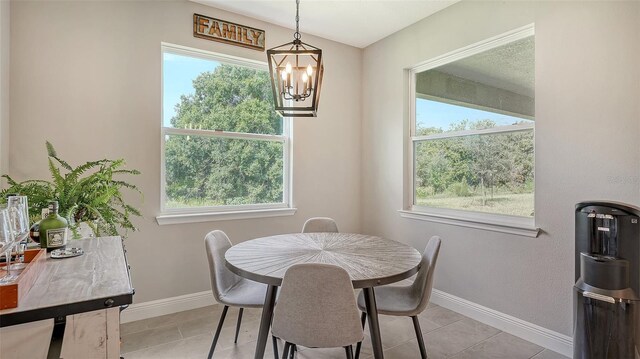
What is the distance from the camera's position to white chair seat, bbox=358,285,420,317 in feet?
6.38

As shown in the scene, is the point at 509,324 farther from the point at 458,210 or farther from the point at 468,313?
the point at 458,210

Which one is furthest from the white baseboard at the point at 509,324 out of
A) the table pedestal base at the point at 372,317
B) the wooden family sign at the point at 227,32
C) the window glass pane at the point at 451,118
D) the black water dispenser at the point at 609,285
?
the wooden family sign at the point at 227,32

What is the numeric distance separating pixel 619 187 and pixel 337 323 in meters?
1.98

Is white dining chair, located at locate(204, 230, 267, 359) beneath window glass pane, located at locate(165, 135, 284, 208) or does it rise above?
beneath

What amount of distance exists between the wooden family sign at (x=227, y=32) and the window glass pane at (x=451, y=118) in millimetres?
1847

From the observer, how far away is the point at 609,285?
70.9 inches

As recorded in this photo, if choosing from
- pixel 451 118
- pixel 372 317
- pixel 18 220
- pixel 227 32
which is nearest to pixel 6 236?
pixel 18 220

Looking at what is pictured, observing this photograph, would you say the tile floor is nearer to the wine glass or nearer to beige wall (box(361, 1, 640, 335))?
beige wall (box(361, 1, 640, 335))

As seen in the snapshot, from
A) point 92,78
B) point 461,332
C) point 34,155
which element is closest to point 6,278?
point 34,155

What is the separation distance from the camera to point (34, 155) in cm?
241

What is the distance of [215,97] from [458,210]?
2.65 metres

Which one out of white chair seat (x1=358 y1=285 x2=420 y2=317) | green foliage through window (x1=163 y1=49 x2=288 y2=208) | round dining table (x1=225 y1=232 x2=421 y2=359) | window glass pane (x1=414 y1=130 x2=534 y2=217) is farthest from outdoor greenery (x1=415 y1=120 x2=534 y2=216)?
green foliage through window (x1=163 y1=49 x2=288 y2=208)

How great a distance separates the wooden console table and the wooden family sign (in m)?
2.61

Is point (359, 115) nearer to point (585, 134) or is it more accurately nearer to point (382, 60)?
point (382, 60)
